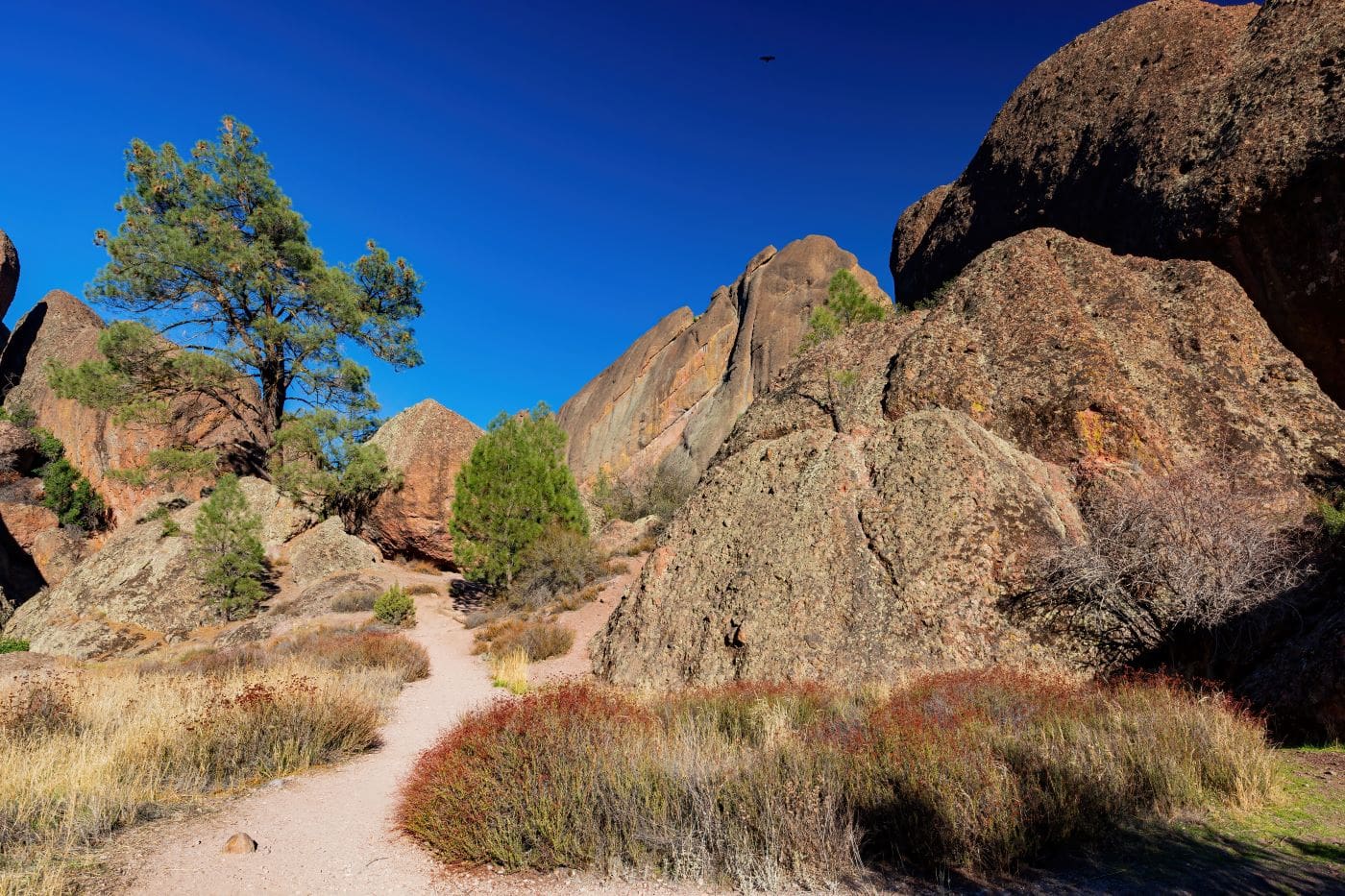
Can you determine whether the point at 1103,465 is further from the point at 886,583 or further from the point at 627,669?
the point at 627,669

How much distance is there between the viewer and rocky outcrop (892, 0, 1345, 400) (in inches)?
446

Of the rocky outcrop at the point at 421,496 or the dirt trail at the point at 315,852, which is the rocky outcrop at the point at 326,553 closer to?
the rocky outcrop at the point at 421,496

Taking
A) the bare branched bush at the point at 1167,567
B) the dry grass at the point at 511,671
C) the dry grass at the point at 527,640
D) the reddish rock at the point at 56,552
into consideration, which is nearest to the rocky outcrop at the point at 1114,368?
the bare branched bush at the point at 1167,567

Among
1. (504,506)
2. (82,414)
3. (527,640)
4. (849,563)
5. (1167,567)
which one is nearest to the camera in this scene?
(1167,567)

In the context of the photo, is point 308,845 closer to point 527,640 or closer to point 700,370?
point 527,640

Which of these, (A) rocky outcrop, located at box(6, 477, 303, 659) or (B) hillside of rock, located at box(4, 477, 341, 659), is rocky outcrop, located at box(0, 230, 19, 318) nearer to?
(B) hillside of rock, located at box(4, 477, 341, 659)

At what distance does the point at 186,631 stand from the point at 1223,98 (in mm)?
29359

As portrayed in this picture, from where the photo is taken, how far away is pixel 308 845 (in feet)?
15.8

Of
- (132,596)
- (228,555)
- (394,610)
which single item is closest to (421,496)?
(228,555)

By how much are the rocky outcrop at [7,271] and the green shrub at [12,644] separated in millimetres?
33760

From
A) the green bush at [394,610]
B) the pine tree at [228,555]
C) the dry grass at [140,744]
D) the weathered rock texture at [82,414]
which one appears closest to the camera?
the dry grass at [140,744]

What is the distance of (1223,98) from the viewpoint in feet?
43.3

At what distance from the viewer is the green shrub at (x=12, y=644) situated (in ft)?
54.8

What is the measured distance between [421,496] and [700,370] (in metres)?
33.2
